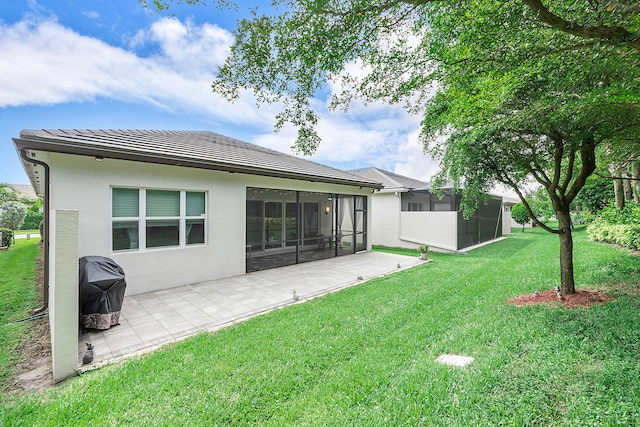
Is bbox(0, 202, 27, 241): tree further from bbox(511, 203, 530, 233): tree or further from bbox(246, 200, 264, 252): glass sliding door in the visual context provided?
bbox(511, 203, 530, 233): tree

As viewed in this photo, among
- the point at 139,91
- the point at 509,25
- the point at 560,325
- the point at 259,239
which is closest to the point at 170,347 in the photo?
the point at 560,325

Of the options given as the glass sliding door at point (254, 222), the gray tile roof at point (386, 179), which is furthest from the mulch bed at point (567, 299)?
the glass sliding door at point (254, 222)

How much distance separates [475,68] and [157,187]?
7.21 m

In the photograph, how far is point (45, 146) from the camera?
488cm

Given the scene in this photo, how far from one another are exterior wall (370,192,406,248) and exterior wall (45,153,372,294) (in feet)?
26.9

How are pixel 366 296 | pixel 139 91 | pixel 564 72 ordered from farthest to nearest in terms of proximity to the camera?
pixel 139 91
pixel 366 296
pixel 564 72

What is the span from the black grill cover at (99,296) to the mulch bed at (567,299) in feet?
24.6

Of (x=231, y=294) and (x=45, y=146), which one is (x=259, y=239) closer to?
(x=231, y=294)

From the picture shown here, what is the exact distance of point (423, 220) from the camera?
14414 millimetres

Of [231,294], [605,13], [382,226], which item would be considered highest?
[605,13]

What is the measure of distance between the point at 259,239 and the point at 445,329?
9.66 m

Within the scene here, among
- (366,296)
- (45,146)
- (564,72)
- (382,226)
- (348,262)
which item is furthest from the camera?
(382,226)

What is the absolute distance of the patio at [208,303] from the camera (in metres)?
4.15

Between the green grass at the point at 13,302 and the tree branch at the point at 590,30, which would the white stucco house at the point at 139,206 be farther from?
the tree branch at the point at 590,30
